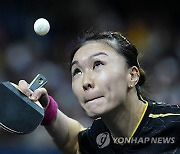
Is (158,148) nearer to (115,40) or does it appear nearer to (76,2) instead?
(115,40)

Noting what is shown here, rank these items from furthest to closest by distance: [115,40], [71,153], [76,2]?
[76,2] < [71,153] < [115,40]

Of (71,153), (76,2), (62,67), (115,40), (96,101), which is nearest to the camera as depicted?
(96,101)

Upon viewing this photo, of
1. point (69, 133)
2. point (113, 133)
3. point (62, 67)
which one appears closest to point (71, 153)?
point (69, 133)

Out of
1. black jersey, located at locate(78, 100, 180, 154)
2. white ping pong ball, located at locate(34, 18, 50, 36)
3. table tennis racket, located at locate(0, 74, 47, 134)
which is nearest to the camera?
table tennis racket, located at locate(0, 74, 47, 134)

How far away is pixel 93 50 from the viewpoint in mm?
2090

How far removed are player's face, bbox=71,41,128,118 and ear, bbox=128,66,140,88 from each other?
0.03m

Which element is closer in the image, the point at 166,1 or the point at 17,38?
the point at 17,38

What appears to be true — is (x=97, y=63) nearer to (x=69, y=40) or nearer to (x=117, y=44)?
(x=117, y=44)

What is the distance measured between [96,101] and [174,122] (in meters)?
0.36

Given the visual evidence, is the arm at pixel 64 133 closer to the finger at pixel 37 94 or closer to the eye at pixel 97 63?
the finger at pixel 37 94

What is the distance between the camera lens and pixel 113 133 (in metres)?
2.21

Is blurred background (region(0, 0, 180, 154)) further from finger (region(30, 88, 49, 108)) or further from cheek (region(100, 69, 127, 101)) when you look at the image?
cheek (region(100, 69, 127, 101))

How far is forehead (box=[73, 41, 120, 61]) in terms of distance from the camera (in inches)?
82.1

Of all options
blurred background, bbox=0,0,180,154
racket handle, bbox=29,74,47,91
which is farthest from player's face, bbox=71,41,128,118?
blurred background, bbox=0,0,180,154
